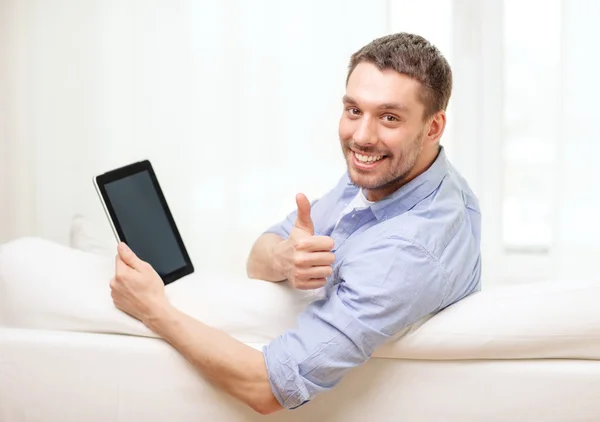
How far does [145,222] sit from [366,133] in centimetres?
56

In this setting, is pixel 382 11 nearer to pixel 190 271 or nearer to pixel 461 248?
pixel 190 271

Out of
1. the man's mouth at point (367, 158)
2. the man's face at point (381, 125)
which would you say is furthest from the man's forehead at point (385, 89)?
the man's mouth at point (367, 158)

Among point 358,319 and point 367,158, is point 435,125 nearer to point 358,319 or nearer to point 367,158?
point 367,158

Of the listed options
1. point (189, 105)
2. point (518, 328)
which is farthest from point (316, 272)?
point (189, 105)

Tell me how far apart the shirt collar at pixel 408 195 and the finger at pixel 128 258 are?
1.51 feet

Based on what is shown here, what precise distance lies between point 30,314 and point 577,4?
2.07m

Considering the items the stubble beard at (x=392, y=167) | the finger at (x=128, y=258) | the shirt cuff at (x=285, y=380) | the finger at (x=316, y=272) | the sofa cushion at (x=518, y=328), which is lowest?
the shirt cuff at (x=285, y=380)

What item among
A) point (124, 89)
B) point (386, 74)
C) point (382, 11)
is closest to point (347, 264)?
point (386, 74)

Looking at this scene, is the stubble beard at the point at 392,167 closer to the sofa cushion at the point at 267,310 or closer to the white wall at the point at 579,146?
the sofa cushion at the point at 267,310

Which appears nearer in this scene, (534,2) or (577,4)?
(577,4)

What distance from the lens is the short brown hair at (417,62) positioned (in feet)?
5.29

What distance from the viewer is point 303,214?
5.34 feet

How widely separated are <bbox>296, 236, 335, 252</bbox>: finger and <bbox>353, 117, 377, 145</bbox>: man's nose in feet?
0.68

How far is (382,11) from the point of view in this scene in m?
3.04
